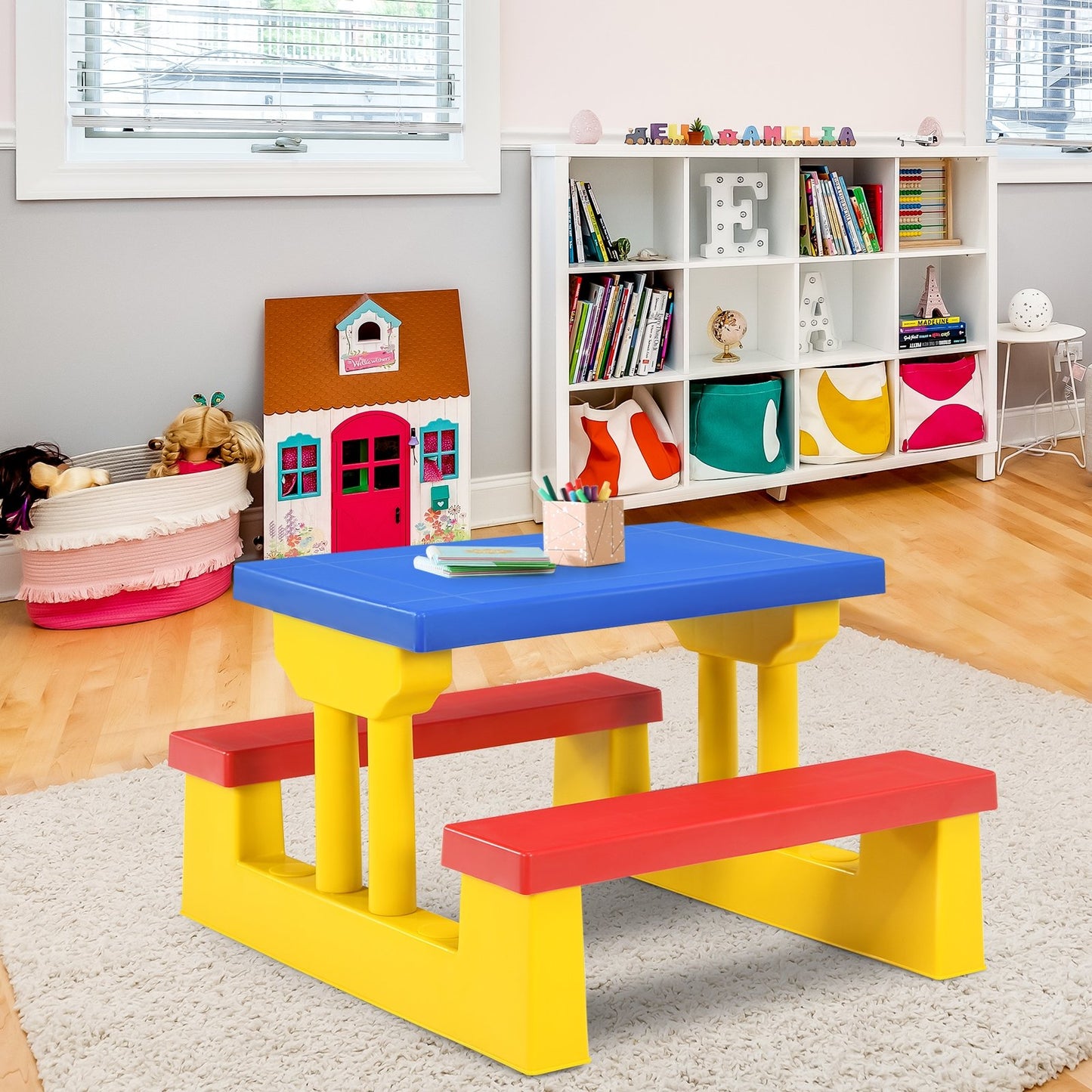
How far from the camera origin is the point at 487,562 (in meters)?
1.45

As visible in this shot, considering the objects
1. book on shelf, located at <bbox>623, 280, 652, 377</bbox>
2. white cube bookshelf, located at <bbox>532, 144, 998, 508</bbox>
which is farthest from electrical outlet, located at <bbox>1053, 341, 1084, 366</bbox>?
book on shelf, located at <bbox>623, 280, 652, 377</bbox>

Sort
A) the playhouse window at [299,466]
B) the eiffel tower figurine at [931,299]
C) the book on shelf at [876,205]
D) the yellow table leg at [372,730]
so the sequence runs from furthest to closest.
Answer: the eiffel tower figurine at [931,299] < the book on shelf at [876,205] < the playhouse window at [299,466] < the yellow table leg at [372,730]

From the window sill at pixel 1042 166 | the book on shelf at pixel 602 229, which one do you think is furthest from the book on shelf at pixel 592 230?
the window sill at pixel 1042 166

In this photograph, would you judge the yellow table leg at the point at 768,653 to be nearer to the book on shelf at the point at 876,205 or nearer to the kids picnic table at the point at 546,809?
the kids picnic table at the point at 546,809

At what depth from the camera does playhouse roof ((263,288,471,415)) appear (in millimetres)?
3254

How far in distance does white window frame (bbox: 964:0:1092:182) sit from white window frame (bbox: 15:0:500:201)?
1578 mm

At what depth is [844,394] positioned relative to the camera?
3.93 meters

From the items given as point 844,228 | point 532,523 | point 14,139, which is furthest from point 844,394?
point 14,139

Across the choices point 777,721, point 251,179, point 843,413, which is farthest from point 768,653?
point 843,413

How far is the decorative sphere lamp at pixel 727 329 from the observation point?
3811 mm

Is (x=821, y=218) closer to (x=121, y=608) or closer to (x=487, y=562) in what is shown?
(x=121, y=608)

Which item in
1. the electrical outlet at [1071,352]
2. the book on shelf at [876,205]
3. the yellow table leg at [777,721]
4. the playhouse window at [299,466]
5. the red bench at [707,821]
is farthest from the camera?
the electrical outlet at [1071,352]

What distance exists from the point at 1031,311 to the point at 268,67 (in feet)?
7.92

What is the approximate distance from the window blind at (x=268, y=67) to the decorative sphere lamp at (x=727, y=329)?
89 centimetres
